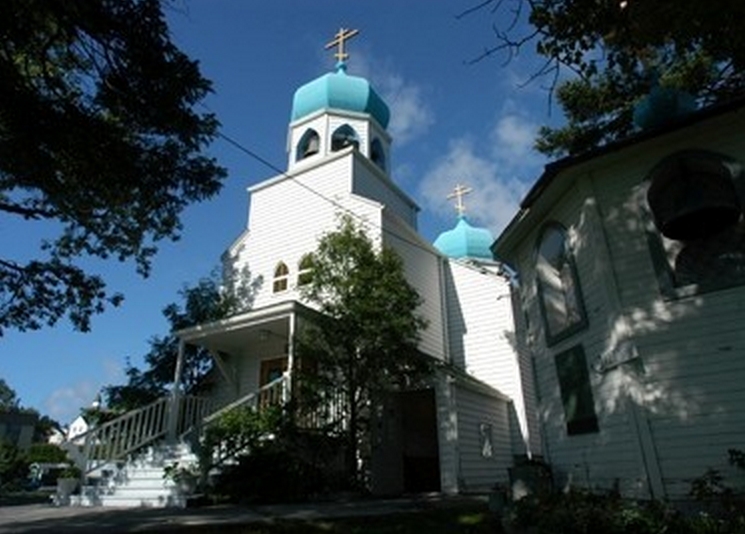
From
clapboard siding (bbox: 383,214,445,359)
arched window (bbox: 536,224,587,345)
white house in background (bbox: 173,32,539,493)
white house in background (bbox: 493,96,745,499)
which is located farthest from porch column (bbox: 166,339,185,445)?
arched window (bbox: 536,224,587,345)

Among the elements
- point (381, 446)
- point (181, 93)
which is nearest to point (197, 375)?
point (381, 446)

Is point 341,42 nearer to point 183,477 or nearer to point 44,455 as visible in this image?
point 183,477

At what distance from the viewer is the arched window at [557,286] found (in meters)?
9.67

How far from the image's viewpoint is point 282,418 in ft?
38.3

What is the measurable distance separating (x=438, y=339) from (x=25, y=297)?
11.8 meters

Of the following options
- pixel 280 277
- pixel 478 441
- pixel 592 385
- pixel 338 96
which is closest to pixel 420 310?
pixel 280 277

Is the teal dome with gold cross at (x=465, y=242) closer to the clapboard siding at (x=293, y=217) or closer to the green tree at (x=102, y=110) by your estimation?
the clapboard siding at (x=293, y=217)

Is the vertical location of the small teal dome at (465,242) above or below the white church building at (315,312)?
above

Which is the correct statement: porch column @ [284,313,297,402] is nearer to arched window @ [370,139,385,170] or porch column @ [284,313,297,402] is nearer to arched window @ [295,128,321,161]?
arched window @ [295,128,321,161]

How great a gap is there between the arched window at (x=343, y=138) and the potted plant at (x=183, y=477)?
1335cm

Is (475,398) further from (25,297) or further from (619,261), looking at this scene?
(25,297)

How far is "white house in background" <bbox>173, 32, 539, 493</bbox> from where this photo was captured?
14258 mm

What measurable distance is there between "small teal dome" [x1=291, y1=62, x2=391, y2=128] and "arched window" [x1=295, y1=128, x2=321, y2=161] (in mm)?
852

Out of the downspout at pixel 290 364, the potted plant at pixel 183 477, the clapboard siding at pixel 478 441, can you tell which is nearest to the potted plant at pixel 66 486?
the potted plant at pixel 183 477
